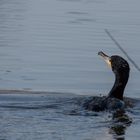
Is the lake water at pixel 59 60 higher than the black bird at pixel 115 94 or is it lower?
lower

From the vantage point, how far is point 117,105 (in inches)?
511

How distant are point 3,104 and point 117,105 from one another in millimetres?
1711

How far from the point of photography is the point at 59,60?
1719 centimetres

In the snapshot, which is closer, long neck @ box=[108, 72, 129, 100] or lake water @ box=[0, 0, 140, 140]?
lake water @ box=[0, 0, 140, 140]

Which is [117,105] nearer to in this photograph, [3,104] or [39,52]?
[3,104]

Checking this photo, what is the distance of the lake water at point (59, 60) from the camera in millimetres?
11711

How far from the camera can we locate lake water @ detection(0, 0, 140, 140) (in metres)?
11.7

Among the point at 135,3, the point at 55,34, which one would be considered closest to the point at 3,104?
the point at 55,34

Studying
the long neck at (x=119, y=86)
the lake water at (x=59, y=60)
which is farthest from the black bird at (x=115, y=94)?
the lake water at (x=59, y=60)

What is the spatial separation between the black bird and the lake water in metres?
0.30

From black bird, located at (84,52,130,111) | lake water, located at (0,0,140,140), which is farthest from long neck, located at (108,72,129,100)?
lake water, located at (0,0,140,140)

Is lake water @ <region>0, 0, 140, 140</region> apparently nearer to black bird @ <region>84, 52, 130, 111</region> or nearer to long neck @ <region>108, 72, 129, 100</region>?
black bird @ <region>84, 52, 130, 111</region>

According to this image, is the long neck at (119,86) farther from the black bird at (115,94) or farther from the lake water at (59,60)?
the lake water at (59,60)

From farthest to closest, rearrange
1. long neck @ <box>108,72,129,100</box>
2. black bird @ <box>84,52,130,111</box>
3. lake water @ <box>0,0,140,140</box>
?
long neck @ <box>108,72,129,100</box> → black bird @ <box>84,52,130,111</box> → lake water @ <box>0,0,140,140</box>
